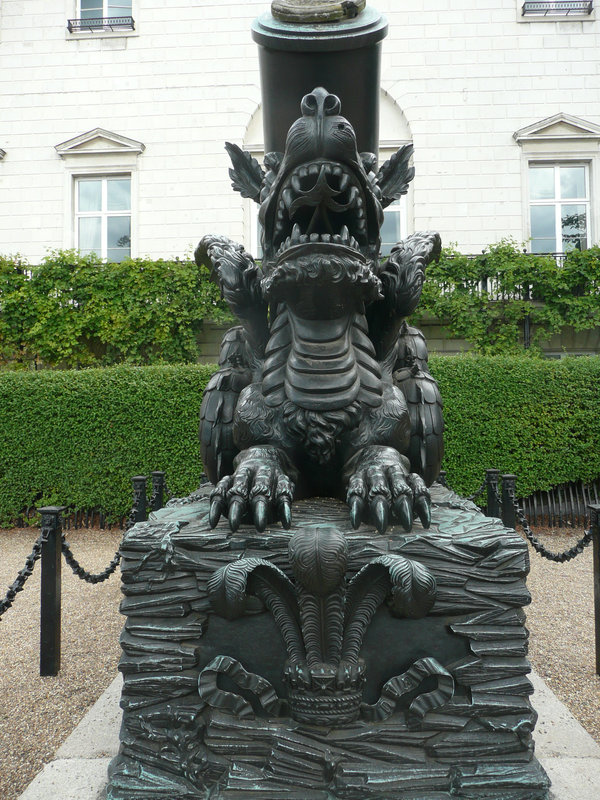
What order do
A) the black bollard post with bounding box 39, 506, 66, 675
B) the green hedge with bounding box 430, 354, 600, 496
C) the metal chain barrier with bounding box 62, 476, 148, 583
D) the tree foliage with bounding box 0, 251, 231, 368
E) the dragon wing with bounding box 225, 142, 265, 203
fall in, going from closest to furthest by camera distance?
the dragon wing with bounding box 225, 142, 265, 203 → the black bollard post with bounding box 39, 506, 66, 675 → the metal chain barrier with bounding box 62, 476, 148, 583 → the green hedge with bounding box 430, 354, 600, 496 → the tree foliage with bounding box 0, 251, 231, 368

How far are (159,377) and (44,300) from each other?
4142 mm

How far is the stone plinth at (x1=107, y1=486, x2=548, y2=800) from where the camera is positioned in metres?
1.63

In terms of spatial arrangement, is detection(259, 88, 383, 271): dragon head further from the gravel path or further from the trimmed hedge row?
the trimmed hedge row

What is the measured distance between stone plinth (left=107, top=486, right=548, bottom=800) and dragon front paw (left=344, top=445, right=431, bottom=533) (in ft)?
0.18

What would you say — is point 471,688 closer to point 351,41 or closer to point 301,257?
point 301,257

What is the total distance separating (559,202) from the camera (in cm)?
1151

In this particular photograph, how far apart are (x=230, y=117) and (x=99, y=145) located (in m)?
2.71

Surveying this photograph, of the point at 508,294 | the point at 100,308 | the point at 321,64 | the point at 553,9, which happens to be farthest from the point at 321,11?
the point at 553,9

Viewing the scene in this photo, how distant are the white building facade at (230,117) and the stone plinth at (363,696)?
10.1 metres

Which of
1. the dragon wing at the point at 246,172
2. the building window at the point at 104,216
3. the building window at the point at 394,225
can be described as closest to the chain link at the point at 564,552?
the dragon wing at the point at 246,172

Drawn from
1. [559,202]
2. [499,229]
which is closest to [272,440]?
[499,229]

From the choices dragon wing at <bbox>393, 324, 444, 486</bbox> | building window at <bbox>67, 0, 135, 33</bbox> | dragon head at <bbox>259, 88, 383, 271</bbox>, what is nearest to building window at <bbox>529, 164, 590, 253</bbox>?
building window at <bbox>67, 0, 135, 33</bbox>

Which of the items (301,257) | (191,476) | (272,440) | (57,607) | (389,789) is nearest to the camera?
(389,789)

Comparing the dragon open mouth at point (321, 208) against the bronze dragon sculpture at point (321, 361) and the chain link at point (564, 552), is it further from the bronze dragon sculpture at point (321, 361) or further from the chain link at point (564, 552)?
the chain link at point (564, 552)
